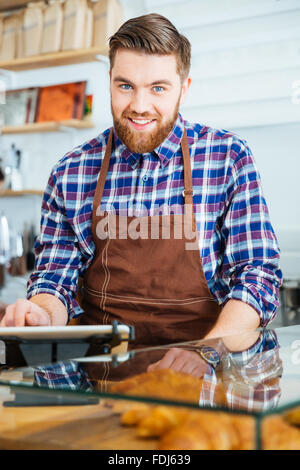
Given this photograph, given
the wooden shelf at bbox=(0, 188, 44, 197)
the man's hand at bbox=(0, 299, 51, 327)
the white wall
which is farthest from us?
the wooden shelf at bbox=(0, 188, 44, 197)

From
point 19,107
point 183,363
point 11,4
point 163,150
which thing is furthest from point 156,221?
point 11,4

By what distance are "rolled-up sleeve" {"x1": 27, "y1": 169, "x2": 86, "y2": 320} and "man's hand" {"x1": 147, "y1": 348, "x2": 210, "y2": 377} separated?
88 centimetres

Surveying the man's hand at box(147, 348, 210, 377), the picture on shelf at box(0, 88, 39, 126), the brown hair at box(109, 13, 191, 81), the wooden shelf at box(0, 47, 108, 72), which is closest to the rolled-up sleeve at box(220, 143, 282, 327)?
the brown hair at box(109, 13, 191, 81)

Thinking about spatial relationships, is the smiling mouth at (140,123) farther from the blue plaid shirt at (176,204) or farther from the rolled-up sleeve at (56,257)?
the rolled-up sleeve at (56,257)

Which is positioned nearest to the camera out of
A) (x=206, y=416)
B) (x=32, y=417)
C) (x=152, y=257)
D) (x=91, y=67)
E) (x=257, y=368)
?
(x=206, y=416)

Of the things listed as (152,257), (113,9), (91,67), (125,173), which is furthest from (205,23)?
(152,257)

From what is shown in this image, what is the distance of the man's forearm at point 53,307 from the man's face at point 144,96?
1.62ft

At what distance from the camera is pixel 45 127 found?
381 cm

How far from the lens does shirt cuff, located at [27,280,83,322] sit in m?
1.79

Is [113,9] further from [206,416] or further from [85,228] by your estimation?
[206,416]

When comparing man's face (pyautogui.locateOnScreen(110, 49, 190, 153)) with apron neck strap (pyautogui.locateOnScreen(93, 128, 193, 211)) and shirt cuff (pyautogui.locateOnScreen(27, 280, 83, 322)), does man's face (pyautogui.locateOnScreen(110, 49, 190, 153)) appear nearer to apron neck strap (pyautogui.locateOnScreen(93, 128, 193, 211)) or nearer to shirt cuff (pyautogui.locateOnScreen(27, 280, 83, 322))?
apron neck strap (pyautogui.locateOnScreen(93, 128, 193, 211))

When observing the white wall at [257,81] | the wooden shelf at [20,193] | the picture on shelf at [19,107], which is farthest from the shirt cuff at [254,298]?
the picture on shelf at [19,107]

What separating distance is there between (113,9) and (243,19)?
778 millimetres
